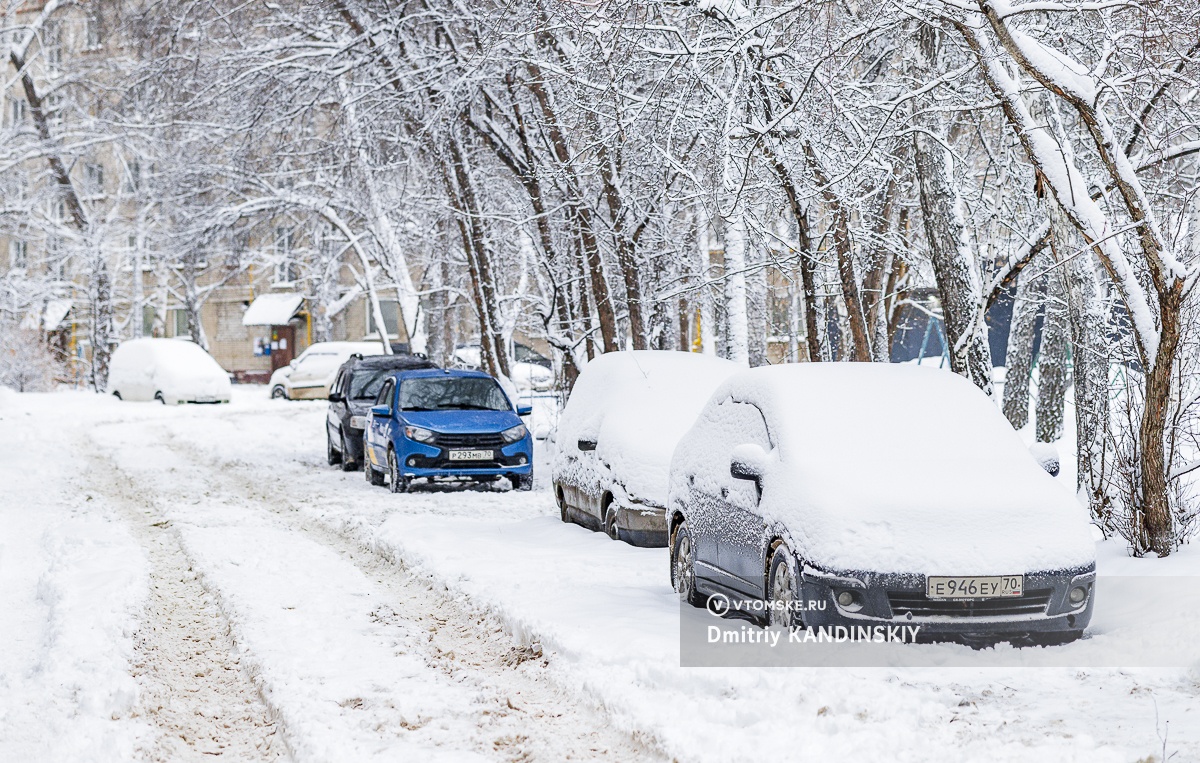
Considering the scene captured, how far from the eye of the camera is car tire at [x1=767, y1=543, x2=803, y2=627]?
743cm

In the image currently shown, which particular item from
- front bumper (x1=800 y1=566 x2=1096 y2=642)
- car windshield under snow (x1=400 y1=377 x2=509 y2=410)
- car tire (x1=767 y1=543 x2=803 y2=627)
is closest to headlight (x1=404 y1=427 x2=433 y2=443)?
car windshield under snow (x1=400 y1=377 x2=509 y2=410)

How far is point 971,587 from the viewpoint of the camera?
23.6 feet

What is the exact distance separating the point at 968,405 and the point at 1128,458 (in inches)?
85.5

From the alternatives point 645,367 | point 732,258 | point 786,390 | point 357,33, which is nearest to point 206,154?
point 357,33

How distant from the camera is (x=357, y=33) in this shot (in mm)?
22125

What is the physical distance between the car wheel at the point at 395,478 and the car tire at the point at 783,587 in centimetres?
980

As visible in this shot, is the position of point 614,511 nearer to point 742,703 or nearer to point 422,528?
point 422,528

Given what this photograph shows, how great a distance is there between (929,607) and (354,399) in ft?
48.4

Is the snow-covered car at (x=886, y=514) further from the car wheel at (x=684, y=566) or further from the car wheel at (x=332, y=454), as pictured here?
the car wheel at (x=332, y=454)

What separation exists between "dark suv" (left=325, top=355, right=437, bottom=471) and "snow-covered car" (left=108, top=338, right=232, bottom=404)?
1707 cm

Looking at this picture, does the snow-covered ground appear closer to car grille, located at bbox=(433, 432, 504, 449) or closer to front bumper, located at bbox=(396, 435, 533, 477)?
front bumper, located at bbox=(396, 435, 533, 477)

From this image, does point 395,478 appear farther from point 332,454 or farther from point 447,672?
point 447,672

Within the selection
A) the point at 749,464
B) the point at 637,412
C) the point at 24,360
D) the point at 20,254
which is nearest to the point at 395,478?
the point at 637,412

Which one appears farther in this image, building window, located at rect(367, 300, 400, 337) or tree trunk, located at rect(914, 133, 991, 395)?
building window, located at rect(367, 300, 400, 337)
